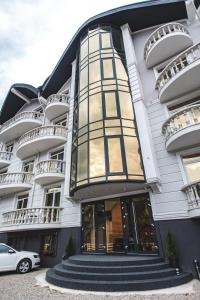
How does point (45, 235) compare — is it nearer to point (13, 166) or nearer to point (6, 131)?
point (13, 166)

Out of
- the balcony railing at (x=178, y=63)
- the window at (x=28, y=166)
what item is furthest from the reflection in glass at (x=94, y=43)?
the window at (x=28, y=166)

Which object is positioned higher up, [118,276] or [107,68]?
[107,68]

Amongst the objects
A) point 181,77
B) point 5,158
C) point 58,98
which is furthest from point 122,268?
point 5,158

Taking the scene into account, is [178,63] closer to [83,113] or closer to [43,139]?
[83,113]

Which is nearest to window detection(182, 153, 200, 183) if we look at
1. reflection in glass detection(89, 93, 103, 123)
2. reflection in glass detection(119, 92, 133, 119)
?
reflection in glass detection(119, 92, 133, 119)

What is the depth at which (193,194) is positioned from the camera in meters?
6.56

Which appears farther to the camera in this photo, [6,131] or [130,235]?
[6,131]

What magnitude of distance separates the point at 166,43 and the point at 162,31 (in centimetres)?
107

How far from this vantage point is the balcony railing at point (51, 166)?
1085 cm

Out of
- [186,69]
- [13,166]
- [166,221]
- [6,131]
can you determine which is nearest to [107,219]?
[166,221]

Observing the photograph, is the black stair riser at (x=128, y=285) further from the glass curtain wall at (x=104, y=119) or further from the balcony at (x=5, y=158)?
the balcony at (x=5, y=158)

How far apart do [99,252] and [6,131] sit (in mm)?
12416

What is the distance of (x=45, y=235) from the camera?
33.3 ft

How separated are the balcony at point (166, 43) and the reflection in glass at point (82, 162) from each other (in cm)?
652
